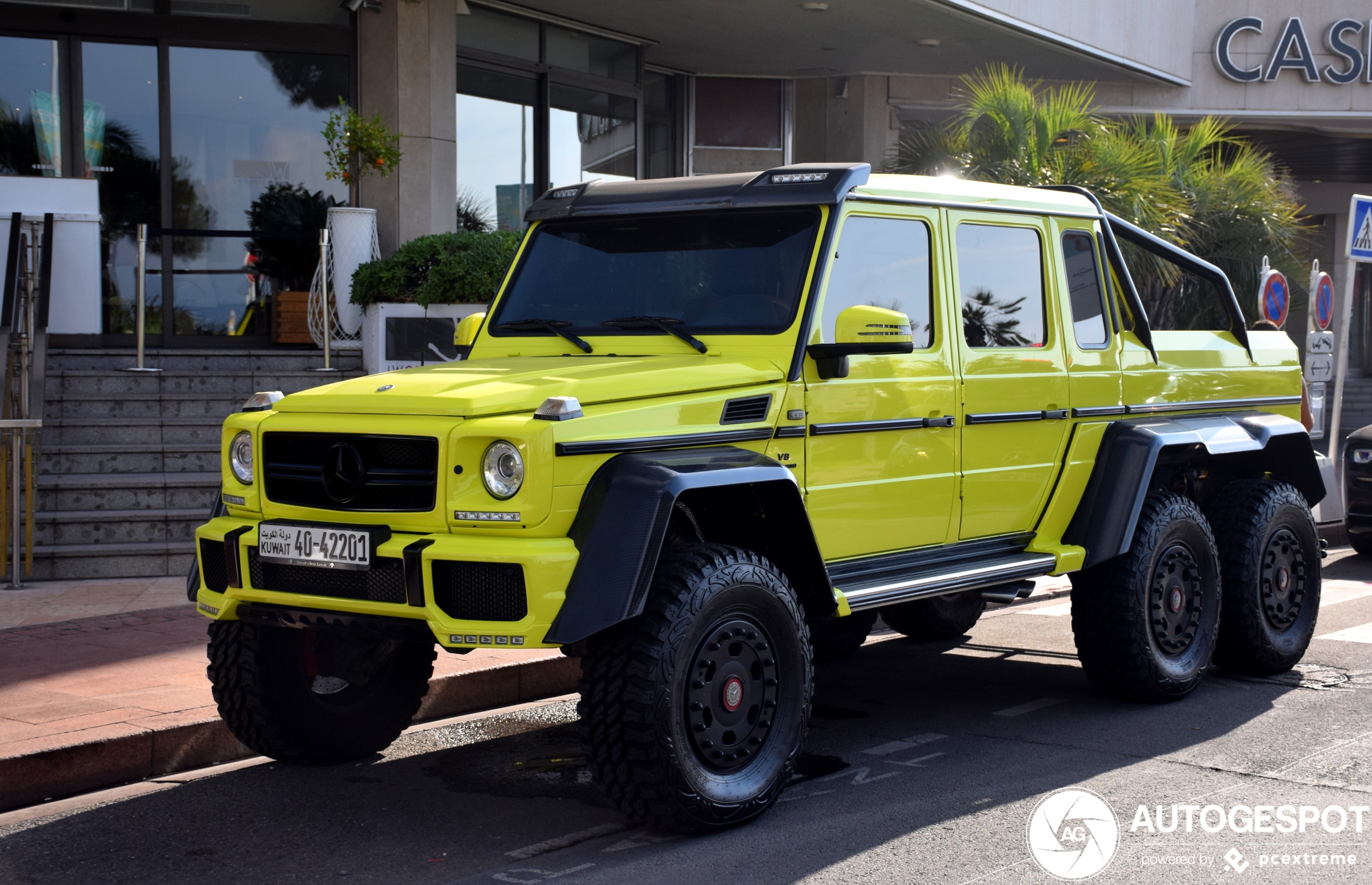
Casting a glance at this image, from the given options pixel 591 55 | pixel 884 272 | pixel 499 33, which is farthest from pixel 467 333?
pixel 591 55

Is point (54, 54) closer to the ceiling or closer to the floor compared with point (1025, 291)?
closer to the ceiling

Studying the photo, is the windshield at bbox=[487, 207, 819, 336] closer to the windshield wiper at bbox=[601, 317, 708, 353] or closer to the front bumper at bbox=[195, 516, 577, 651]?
the windshield wiper at bbox=[601, 317, 708, 353]

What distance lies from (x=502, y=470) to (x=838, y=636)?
3623 millimetres

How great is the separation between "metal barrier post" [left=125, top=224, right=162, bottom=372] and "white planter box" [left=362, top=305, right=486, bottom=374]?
185 cm

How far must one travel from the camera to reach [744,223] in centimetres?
558

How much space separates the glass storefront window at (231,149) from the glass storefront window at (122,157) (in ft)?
0.74

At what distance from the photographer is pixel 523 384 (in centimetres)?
479

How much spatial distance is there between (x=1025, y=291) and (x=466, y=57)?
1061cm

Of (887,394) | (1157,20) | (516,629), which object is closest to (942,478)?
(887,394)

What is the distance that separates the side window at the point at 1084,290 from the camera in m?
6.57

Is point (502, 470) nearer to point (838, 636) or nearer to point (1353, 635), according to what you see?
point (838, 636)

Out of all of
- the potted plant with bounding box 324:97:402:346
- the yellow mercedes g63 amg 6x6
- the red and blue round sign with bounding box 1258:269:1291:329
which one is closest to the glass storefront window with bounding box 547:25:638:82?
the potted plant with bounding box 324:97:402:346

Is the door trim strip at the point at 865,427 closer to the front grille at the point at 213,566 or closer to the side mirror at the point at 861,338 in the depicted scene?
the side mirror at the point at 861,338

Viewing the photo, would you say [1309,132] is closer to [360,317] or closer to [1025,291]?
[360,317]
